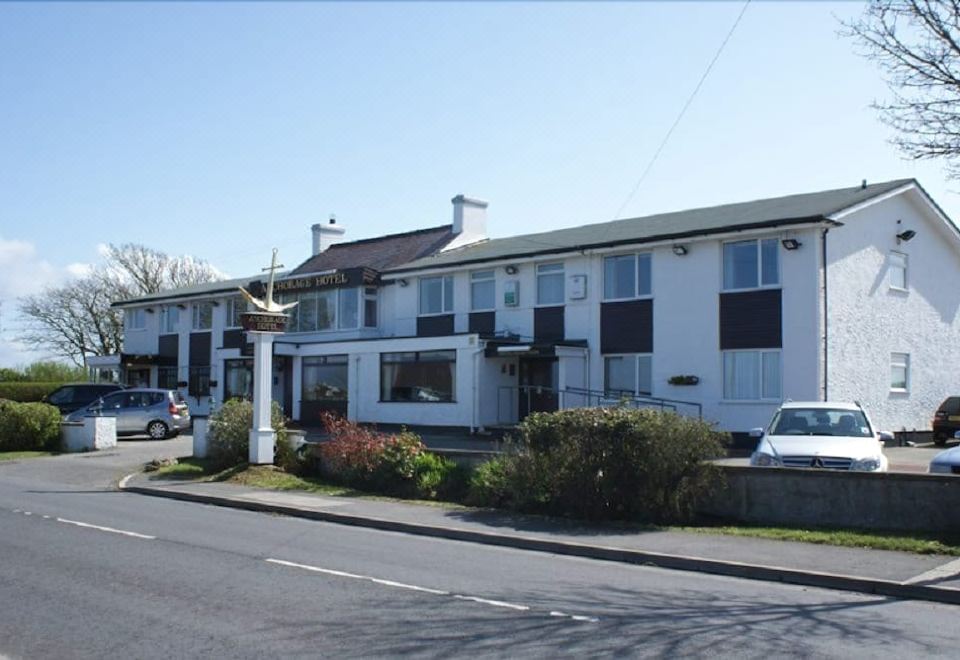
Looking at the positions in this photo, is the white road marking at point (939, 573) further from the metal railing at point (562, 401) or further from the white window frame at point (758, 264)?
the white window frame at point (758, 264)

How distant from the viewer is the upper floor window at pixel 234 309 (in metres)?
41.9

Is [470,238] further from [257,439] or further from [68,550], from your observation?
[68,550]

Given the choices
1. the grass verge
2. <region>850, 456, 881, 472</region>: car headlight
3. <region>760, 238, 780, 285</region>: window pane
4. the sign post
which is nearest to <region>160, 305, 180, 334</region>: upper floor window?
the grass verge

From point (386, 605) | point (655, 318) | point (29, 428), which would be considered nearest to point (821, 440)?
point (386, 605)

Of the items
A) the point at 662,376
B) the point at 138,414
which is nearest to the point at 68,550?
the point at 662,376

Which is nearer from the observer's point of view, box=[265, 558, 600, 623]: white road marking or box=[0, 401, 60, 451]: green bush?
box=[265, 558, 600, 623]: white road marking

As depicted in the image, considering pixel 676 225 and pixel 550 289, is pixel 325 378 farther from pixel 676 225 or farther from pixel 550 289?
pixel 676 225

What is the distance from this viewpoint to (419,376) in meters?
31.3

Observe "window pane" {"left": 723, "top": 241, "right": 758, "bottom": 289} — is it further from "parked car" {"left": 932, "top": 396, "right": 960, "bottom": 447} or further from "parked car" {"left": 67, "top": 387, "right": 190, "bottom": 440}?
"parked car" {"left": 67, "top": 387, "right": 190, "bottom": 440}

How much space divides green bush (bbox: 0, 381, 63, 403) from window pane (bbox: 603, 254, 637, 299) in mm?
29809

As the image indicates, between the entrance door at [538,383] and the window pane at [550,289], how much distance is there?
5.72 ft

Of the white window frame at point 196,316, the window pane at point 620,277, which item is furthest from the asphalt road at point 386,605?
the white window frame at point 196,316

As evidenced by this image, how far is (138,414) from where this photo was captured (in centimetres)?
3125

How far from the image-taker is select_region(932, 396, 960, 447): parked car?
2589cm
